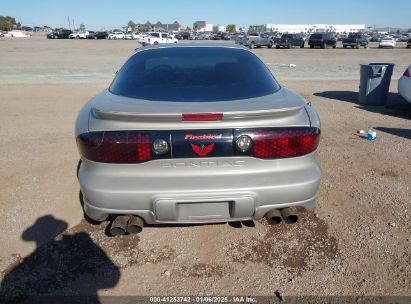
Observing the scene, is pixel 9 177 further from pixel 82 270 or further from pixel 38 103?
pixel 38 103

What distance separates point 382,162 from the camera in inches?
188

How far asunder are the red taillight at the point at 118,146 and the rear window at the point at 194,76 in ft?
1.50

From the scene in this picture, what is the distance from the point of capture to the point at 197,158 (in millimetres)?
2365

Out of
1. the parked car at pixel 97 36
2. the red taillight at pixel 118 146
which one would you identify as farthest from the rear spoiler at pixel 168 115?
the parked car at pixel 97 36

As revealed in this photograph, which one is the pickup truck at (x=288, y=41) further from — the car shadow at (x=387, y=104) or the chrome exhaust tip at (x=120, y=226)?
the chrome exhaust tip at (x=120, y=226)

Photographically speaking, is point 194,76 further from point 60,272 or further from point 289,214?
point 60,272

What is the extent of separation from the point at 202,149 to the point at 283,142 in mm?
587

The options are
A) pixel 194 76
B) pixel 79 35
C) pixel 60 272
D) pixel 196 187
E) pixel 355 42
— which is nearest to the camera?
pixel 196 187

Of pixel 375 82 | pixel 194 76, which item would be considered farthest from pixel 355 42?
pixel 194 76

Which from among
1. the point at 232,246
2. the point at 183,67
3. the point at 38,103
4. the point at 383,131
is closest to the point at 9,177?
the point at 183,67

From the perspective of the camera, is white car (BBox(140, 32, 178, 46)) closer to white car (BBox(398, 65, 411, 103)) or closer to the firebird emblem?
white car (BBox(398, 65, 411, 103))

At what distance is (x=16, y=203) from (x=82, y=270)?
148cm

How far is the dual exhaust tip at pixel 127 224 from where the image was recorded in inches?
101

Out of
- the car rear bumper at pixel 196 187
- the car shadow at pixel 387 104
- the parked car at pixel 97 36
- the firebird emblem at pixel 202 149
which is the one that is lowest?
the car shadow at pixel 387 104
